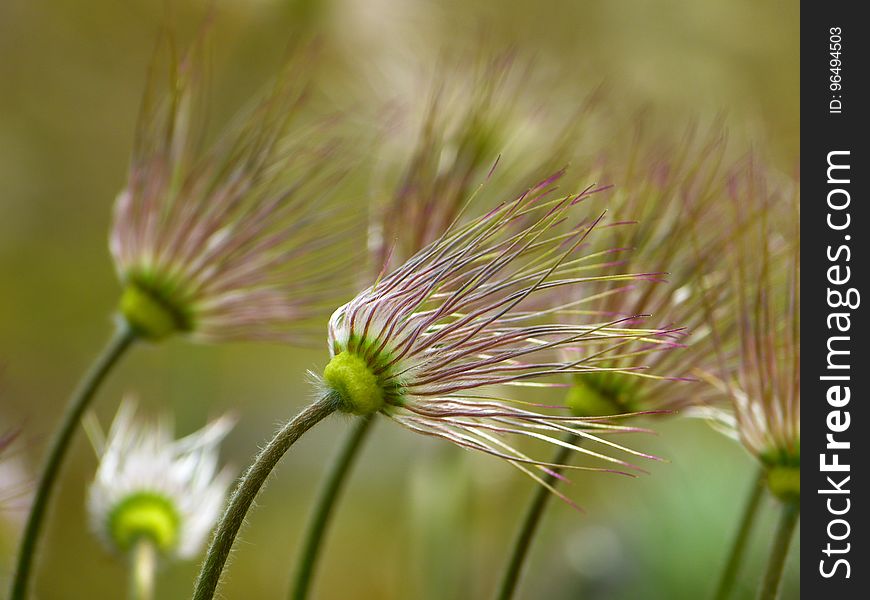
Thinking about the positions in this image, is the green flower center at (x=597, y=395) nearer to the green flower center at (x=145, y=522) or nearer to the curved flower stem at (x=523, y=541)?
the curved flower stem at (x=523, y=541)

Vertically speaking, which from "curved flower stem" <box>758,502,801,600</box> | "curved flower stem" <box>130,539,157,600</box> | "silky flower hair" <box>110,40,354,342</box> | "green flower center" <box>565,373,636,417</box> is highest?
"silky flower hair" <box>110,40,354,342</box>

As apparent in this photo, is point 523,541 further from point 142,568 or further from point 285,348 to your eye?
point 285,348

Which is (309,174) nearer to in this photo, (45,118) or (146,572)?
(146,572)

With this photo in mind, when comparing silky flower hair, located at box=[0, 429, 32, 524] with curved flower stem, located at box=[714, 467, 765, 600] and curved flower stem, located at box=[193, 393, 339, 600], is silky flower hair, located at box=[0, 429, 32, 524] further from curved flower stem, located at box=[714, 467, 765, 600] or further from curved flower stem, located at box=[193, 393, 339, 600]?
curved flower stem, located at box=[714, 467, 765, 600]
